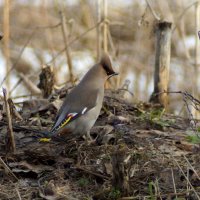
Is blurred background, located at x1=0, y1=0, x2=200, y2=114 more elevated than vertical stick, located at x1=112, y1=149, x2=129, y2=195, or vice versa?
blurred background, located at x1=0, y1=0, x2=200, y2=114

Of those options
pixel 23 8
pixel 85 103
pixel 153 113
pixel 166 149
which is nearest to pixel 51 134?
pixel 85 103

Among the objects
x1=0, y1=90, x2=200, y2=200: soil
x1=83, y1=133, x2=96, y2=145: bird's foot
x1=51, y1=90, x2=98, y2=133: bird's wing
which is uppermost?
x1=51, y1=90, x2=98, y2=133: bird's wing

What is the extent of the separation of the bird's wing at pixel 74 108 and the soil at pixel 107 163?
13 centimetres

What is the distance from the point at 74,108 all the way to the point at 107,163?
699mm

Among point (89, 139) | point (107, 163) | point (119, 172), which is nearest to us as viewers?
point (119, 172)

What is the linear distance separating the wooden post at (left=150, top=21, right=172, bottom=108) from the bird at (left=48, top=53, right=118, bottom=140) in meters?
1.14

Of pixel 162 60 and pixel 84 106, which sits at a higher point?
pixel 162 60

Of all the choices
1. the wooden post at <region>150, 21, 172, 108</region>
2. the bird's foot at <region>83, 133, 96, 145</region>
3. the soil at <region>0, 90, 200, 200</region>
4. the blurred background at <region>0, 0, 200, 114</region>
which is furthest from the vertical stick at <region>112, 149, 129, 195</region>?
the blurred background at <region>0, 0, 200, 114</region>

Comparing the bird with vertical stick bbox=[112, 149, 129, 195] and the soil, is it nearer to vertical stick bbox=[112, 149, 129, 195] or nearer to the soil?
the soil

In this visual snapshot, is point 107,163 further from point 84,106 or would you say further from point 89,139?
point 84,106

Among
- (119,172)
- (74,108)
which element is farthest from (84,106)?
(119,172)

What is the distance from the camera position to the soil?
4.47 metres

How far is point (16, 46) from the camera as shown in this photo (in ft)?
36.7

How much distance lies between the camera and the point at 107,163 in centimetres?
472
